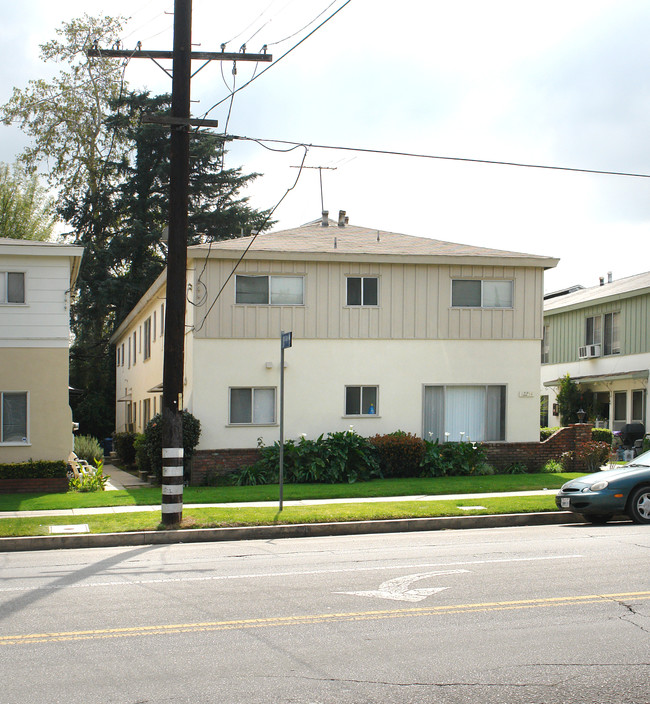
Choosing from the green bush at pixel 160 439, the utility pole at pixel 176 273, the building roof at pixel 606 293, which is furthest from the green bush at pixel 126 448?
the utility pole at pixel 176 273

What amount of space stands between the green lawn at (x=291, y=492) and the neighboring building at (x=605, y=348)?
1074 centimetres

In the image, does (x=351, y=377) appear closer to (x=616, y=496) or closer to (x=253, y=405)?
(x=253, y=405)

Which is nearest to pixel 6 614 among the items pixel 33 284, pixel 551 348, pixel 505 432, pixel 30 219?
pixel 33 284

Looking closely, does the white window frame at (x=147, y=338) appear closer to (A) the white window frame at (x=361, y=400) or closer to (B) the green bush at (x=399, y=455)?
(A) the white window frame at (x=361, y=400)

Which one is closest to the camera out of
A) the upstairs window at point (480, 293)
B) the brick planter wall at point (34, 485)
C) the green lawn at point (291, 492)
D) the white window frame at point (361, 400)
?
the green lawn at point (291, 492)

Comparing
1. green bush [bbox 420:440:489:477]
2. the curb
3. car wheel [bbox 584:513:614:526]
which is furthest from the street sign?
green bush [bbox 420:440:489:477]

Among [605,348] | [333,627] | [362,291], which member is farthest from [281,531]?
[605,348]

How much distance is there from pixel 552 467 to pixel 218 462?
9.14m

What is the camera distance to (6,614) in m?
7.68

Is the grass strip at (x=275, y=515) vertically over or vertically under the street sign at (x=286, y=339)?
under

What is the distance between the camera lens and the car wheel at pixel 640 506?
13.9 m

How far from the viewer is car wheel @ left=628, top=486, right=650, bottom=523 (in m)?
13.9

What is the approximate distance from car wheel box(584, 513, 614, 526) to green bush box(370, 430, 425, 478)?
7449 millimetres

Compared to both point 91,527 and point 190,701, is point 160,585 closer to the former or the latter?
point 190,701
